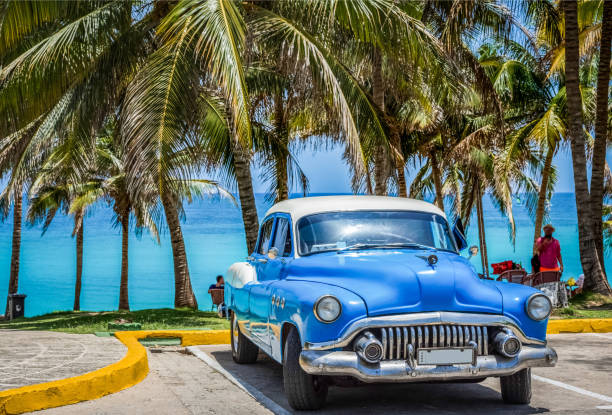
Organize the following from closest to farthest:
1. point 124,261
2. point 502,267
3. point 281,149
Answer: point 281,149
point 502,267
point 124,261

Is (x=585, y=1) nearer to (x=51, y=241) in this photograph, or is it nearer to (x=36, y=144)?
(x=36, y=144)

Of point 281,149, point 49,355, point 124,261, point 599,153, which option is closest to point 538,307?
point 49,355

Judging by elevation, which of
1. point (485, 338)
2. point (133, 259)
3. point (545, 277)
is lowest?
point (133, 259)

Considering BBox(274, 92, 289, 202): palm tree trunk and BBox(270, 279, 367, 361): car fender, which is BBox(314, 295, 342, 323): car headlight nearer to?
BBox(270, 279, 367, 361): car fender

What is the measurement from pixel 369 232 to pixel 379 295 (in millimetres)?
1456

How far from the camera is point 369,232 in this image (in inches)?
288

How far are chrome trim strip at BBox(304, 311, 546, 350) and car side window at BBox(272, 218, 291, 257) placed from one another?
5.96 ft

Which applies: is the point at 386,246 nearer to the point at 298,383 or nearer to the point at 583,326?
the point at 298,383

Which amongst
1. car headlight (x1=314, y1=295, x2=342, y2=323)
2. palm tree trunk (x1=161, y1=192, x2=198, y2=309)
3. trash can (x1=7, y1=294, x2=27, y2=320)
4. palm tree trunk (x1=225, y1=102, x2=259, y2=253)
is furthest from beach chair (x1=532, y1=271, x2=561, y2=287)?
trash can (x1=7, y1=294, x2=27, y2=320)

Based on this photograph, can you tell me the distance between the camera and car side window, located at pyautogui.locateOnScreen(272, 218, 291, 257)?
7.57 meters

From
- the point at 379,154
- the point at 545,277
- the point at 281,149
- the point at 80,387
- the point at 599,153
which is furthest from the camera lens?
the point at 281,149

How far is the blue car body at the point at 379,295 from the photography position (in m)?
5.82

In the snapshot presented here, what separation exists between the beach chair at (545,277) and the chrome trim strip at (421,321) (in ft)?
30.0

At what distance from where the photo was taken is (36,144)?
13836mm
